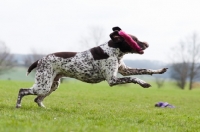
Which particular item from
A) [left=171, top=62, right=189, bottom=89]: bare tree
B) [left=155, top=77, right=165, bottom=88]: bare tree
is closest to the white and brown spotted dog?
[left=171, top=62, right=189, bottom=89]: bare tree

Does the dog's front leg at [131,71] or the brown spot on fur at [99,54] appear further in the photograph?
the dog's front leg at [131,71]

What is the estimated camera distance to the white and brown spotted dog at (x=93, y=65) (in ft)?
27.6

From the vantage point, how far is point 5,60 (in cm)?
7269

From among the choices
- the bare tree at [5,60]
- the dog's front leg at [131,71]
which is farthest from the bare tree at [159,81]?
the dog's front leg at [131,71]

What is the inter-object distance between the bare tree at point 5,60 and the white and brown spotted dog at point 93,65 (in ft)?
207

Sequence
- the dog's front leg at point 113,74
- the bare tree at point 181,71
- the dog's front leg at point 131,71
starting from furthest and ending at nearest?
1. the bare tree at point 181,71
2. the dog's front leg at point 131,71
3. the dog's front leg at point 113,74

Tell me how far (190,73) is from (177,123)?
60.0 metres

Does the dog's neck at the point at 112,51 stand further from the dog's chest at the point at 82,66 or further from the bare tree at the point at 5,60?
the bare tree at the point at 5,60

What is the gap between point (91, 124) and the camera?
654cm

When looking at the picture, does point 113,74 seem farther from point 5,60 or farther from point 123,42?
point 5,60

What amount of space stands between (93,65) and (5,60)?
67061mm

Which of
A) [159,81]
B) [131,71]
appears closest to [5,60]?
[159,81]

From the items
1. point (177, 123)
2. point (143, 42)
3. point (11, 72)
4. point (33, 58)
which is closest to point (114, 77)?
point (143, 42)

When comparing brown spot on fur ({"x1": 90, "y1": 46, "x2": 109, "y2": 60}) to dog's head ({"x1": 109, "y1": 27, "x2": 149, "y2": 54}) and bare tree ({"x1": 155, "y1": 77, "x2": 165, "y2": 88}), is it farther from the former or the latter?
bare tree ({"x1": 155, "y1": 77, "x2": 165, "y2": 88})
